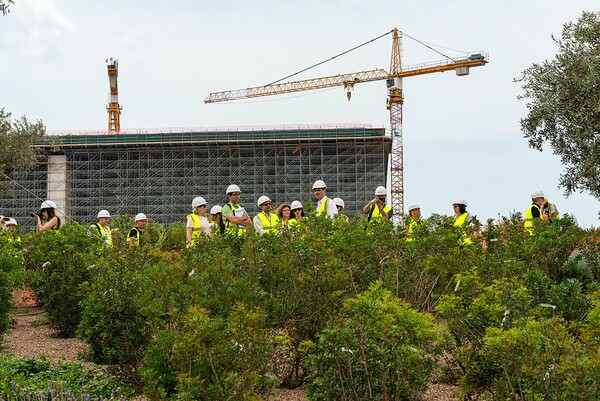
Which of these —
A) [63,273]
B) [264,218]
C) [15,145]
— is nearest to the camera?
[63,273]

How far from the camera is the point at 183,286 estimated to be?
648cm

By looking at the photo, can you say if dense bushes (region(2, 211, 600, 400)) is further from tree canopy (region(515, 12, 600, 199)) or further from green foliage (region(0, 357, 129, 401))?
tree canopy (region(515, 12, 600, 199))

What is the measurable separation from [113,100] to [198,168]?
3060 cm

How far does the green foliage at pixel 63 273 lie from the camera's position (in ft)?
34.9

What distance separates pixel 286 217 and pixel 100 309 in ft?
14.0

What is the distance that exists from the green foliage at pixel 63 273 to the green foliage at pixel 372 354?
17.1 ft

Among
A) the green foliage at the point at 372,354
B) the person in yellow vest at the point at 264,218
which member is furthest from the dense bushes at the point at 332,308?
the person in yellow vest at the point at 264,218

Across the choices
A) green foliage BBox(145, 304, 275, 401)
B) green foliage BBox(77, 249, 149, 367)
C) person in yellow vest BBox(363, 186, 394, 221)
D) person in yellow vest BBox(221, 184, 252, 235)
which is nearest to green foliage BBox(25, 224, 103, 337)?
person in yellow vest BBox(221, 184, 252, 235)

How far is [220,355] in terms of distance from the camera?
5.72m

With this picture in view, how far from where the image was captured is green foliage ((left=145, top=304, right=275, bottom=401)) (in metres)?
5.66

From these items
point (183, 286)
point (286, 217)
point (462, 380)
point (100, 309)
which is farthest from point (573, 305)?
point (286, 217)

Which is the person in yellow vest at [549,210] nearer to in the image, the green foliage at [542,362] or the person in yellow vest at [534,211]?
the person in yellow vest at [534,211]

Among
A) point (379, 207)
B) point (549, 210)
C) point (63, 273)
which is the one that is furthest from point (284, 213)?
point (549, 210)

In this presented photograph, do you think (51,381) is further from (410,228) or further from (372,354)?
(410,228)
